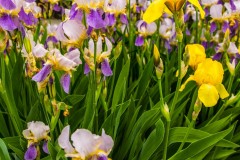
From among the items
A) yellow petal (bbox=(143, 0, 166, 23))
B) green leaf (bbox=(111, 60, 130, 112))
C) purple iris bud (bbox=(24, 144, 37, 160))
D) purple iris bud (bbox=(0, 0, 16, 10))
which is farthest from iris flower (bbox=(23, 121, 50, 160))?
yellow petal (bbox=(143, 0, 166, 23))

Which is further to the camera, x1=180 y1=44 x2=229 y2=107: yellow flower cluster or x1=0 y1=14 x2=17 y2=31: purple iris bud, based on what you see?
x1=0 y1=14 x2=17 y2=31: purple iris bud

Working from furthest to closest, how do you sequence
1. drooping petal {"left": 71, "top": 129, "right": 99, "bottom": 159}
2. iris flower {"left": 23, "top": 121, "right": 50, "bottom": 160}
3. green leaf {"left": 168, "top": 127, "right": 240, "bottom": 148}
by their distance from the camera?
green leaf {"left": 168, "top": 127, "right": 240, "bottom": 148}, iris flower {"left": 23, "top": 121, "right": 50, "bottom": 160}, drooping petal {"left": 71, "top": 129, "right": 99, "bottom": 159}

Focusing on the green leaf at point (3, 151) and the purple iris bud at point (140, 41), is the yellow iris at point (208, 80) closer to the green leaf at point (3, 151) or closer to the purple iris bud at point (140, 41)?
the green leaf at point (3, 151)

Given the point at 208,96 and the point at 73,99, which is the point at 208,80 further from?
the point at 73,99

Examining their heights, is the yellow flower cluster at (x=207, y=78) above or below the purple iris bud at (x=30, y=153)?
above

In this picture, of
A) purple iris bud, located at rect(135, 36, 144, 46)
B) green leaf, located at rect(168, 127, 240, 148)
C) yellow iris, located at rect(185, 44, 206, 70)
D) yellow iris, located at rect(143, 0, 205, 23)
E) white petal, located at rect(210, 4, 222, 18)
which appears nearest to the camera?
yellow iris, located at rect(143, 0, 205, 23)

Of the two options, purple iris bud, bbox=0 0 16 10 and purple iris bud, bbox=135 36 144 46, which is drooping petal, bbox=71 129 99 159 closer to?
purple iris bud, bbox=0 0 16 10

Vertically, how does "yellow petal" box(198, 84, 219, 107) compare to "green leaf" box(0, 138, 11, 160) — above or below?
above

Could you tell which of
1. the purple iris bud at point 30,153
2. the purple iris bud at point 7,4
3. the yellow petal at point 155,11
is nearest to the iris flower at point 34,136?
the purple iris bud at point 30,153

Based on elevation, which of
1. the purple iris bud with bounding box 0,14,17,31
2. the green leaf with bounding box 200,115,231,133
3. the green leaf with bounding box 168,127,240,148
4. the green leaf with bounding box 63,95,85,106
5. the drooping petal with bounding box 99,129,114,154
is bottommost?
the green leaf with bounding box 200,115,231,133
